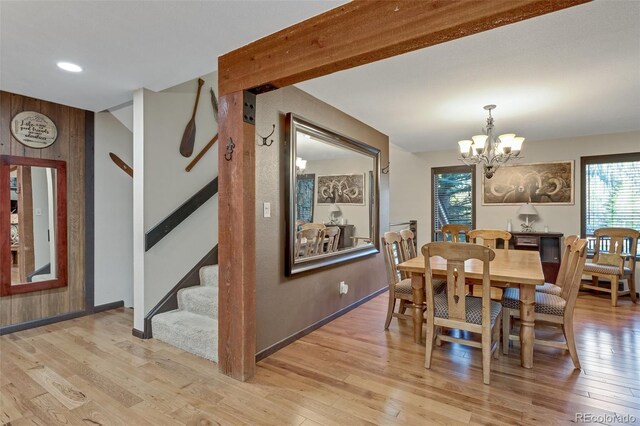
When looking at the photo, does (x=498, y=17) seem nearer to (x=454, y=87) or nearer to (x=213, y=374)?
(x=454, y=87)

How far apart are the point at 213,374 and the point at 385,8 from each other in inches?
104

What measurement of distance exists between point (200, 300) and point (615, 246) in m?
5.61

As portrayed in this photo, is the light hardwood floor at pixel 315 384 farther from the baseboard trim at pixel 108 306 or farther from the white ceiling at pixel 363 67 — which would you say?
the white ceiling at pixel 363 67

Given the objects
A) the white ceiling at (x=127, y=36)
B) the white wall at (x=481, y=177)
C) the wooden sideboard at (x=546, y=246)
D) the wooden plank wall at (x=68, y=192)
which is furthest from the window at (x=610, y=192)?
the wooden plank wall at (x=68, y=192)

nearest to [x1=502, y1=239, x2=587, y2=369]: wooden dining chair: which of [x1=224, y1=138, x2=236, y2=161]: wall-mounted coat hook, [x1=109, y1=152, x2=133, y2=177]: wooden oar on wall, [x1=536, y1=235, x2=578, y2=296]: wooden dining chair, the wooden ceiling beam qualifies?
[x1=536, y1=235, x2=578, y2=296]: wooden dining chair

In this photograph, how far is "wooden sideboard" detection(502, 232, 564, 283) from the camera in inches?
203

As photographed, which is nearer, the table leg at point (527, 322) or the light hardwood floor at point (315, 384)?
the light hardwood floor at point (315, 384)

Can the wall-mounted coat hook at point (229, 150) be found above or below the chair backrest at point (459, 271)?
above

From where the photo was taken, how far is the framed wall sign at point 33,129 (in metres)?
3.35

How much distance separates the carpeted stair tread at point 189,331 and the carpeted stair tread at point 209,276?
39cm

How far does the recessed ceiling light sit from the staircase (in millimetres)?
2165

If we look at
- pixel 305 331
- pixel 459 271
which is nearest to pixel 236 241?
pixel 305 331

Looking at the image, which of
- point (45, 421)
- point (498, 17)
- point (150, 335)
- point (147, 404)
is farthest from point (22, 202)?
point (498, 17)

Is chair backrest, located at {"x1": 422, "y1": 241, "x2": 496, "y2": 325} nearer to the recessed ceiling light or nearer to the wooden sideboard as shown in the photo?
the recessed ceiling light
